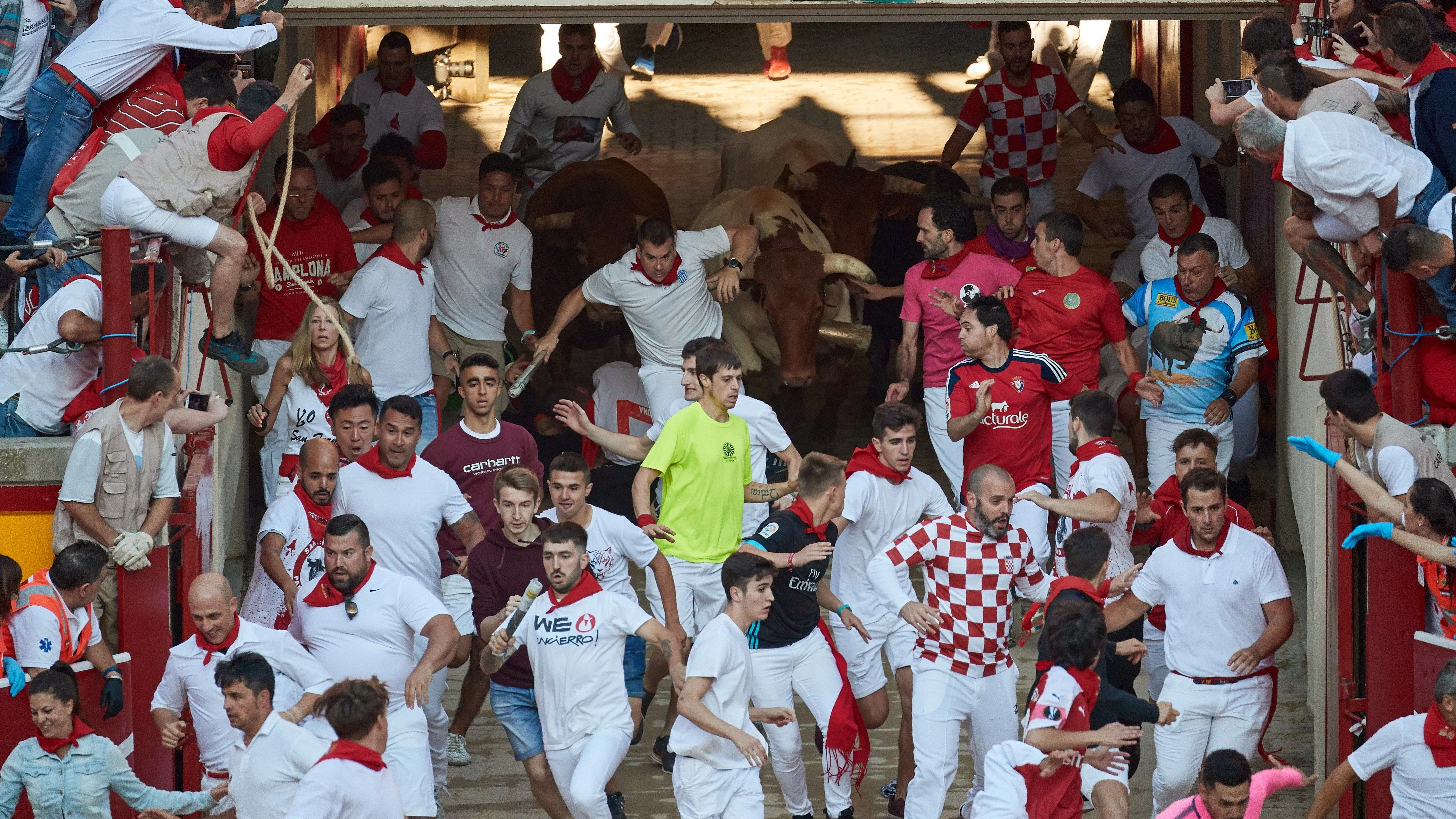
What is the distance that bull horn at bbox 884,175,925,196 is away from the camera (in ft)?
47.9

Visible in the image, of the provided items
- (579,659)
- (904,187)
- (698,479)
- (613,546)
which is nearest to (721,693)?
(579,659)

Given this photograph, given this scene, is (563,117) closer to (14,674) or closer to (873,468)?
(873,468)

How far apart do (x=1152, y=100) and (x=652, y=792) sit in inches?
246

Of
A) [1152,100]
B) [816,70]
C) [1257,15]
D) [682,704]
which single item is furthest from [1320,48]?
[816,70]

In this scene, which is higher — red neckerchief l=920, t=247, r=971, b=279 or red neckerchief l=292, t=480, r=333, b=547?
red neckerchief l=920, t=247, r=971, b=279

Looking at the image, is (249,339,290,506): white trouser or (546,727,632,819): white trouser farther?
(249,339,290,506): white trouser

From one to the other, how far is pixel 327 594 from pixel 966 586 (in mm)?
2801

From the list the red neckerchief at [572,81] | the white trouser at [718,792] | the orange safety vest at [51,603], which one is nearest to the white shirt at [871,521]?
the white trouser at [718,792]

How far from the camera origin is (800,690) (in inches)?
356

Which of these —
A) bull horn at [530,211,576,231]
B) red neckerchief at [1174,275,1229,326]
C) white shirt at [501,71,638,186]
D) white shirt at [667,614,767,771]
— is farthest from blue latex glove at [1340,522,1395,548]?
white shirt at [501,71,638,186]

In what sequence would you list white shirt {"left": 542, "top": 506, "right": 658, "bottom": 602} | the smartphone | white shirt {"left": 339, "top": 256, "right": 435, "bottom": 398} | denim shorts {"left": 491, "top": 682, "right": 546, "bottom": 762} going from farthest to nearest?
white shirt {"left": 339, "top": 256, "right": 435, "bottom": 398} < white shirt {"left": 542, "top": 506, "right": 658, "bottom": 602} < the smartphone < denim shorts {"left": 491, "top": 682, "right": 546, "bottom": 762}

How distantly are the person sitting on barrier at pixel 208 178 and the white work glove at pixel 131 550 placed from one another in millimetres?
1642

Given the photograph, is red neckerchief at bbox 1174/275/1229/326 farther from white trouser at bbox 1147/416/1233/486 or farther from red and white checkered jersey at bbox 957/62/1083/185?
red and white checkered jersey at bbox 957/62/1083/185

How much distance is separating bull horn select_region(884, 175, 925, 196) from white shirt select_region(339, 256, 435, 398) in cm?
433
